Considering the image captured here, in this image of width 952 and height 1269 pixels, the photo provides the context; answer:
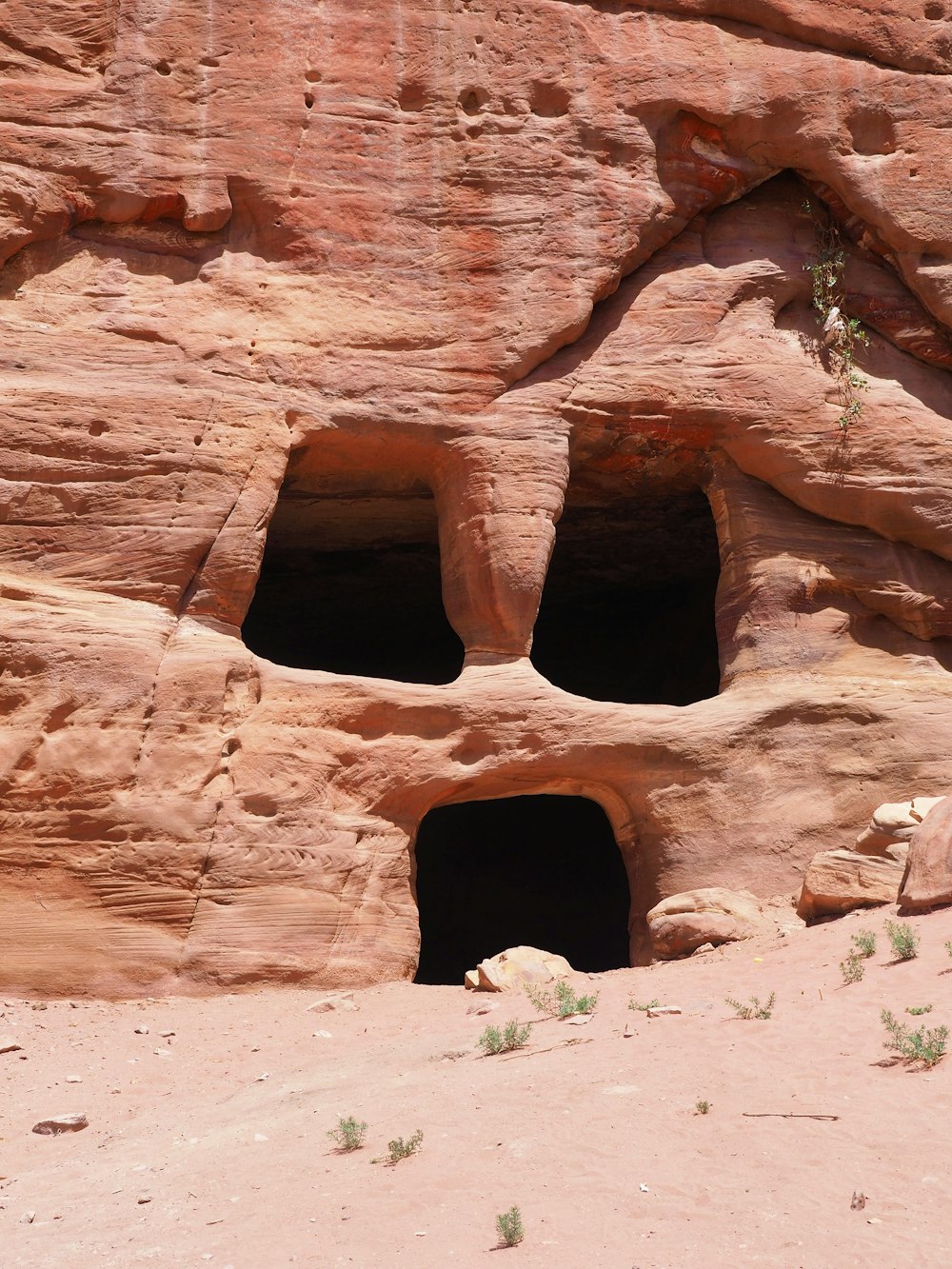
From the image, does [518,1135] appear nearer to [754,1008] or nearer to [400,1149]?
[400,1149]

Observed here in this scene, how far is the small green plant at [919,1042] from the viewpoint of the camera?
17.3 ft

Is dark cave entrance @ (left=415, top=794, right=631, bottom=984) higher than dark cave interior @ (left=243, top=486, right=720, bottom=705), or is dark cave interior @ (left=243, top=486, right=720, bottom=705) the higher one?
dark cave interior @ (left=243, top=486, right=720, bottom=705)

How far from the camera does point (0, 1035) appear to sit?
23.9 ft

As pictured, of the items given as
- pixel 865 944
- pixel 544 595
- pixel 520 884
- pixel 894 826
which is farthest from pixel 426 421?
pixel 520 884

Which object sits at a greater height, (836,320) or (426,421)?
(836,320)

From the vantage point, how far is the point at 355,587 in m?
13.3

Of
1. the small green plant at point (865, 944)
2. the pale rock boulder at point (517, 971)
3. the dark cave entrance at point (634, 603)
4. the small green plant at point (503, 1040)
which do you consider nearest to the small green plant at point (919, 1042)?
the small green plant at point (865, 944)

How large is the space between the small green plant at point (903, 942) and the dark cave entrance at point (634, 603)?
5401mm

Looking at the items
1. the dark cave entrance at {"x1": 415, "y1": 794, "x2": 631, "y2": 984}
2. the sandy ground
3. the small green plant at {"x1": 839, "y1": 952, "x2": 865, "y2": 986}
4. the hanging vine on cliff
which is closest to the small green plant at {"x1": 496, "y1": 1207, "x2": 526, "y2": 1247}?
the sandy ground

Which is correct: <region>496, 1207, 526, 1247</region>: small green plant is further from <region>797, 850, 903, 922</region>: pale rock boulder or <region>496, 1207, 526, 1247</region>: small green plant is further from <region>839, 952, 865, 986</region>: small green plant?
<region>797, 850, 903, 922</region>: pale rock boulder

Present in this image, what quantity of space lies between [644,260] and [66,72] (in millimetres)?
4535

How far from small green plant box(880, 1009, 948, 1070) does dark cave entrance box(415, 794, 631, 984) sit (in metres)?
8.30

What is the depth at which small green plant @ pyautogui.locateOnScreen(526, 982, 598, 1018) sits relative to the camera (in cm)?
686

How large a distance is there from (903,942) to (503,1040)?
2080 millimetres
